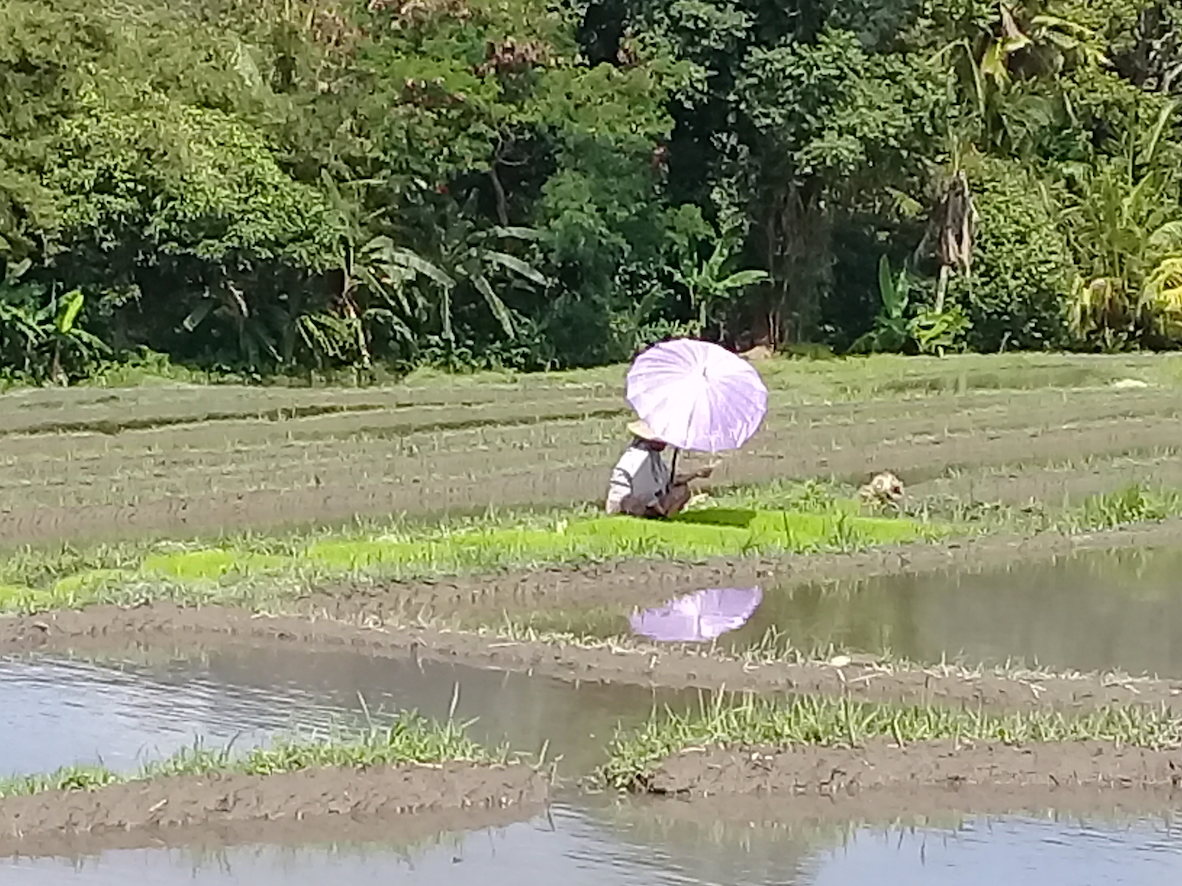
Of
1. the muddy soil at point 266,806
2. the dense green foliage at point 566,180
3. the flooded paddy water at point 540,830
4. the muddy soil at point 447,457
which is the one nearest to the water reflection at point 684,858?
the flooded paddy water at point 540,830

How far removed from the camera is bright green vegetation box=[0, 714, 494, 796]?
5535mm

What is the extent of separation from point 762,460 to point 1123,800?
8215mm

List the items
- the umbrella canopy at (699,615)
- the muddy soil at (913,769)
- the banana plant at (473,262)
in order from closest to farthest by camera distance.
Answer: the muddy soil at (913,769)
the umbrella canopy at (699,615)
the banana plant at (473,262)

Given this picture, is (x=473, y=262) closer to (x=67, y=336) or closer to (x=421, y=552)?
(x=67, y=336)

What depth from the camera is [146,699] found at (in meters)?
7.02

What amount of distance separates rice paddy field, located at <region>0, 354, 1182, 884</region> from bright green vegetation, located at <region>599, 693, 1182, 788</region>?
0.02m

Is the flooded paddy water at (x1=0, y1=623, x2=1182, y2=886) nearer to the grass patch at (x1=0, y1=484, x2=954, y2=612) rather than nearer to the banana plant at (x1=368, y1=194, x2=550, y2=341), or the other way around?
the grass patch at (x1=0, y1=484, x2=954, y2=612)

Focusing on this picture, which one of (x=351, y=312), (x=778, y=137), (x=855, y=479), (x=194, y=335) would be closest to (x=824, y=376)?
(x=778, y=137)

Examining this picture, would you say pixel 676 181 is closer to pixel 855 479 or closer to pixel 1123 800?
pixel 855 479

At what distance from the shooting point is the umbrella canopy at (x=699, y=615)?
27.9 feet

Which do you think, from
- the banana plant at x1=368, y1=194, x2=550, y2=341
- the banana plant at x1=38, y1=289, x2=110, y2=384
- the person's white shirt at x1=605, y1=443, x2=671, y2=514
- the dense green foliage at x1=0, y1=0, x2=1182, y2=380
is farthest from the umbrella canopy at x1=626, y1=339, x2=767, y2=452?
the banana plant at x1=368, y1=194, x2=550, y2=341

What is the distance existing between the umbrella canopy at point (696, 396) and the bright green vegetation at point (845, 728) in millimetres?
3198

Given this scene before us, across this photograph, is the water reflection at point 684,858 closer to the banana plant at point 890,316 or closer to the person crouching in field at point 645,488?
the person crouching in field at point 645,488

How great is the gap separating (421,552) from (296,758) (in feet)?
13.3
